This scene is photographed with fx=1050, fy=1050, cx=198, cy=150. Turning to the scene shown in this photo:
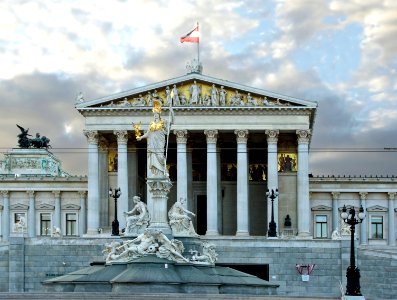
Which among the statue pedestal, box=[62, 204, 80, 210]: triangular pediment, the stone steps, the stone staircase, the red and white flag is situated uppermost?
the red and white flag

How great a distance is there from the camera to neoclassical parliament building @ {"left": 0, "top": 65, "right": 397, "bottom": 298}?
97.7m

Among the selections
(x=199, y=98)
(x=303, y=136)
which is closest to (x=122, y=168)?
(x=199, y=98)

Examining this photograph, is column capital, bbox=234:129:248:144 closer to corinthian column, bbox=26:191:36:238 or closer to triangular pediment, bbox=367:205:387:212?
triangular pediment, bbox=367:205:387:212

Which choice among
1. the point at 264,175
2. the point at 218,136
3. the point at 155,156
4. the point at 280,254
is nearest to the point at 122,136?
the point at 218,136

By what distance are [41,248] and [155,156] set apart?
81.9ft

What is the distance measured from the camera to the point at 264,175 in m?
107

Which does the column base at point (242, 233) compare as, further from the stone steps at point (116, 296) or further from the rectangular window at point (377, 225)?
the stone steps at point (116, 296)

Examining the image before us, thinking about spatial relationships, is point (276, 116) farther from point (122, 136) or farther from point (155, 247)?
point (155, 247)

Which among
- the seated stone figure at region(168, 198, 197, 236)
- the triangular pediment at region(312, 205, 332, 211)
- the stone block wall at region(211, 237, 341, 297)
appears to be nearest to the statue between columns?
the seated stone figure at region(168, 198, 197, 236)

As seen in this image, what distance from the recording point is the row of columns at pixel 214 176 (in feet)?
320

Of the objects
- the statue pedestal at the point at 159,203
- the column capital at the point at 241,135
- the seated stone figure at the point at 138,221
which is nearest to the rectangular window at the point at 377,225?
the column capital at the point at 241,135

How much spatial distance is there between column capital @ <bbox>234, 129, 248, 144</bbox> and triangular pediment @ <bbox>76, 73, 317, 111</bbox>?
7.68 ft

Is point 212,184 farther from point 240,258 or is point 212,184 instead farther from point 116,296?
point 116,296

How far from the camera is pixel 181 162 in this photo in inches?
3900
